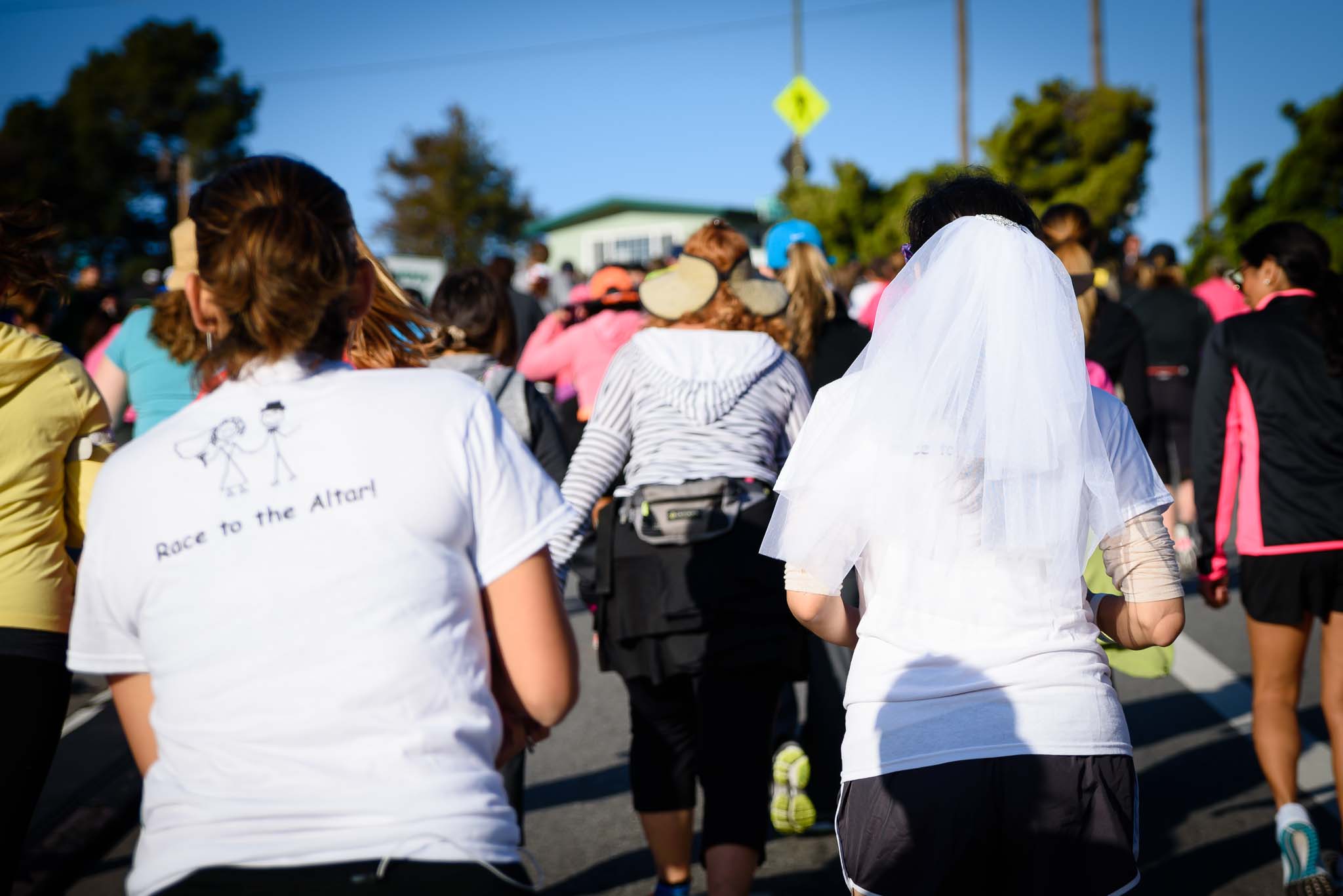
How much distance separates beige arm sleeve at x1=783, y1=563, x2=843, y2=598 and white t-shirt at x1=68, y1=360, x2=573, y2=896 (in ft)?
2.27

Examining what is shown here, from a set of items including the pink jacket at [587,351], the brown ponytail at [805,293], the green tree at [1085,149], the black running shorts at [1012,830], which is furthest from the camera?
the green tree at [1085,149]

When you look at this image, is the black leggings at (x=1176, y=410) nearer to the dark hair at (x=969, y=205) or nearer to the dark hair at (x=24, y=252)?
the dark hair at (x=969, y=205)

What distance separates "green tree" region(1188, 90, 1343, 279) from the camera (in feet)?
58.6

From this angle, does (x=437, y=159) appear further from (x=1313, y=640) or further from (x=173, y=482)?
(x=173, y=482)

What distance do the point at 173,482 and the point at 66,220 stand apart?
54097 mm

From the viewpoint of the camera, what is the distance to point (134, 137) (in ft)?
175

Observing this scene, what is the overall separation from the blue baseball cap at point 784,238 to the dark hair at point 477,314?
134 centimetres

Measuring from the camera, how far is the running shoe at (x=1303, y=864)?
3715 mm

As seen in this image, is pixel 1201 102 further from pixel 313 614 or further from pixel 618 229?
pixel 313 614

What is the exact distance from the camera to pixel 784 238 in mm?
5254

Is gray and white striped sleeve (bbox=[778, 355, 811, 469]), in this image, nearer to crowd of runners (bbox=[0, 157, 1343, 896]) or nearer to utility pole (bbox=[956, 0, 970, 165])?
crowd of runners (bbox=[0, 157, 1343, 896])

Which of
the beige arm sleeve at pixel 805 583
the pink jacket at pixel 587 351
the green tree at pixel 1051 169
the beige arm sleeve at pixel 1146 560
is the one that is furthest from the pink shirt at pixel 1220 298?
the green tree at pixel 1051 169

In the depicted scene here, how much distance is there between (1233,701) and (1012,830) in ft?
14.6

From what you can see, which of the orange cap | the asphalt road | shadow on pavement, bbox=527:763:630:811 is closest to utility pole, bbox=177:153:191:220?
the orange cap
